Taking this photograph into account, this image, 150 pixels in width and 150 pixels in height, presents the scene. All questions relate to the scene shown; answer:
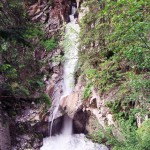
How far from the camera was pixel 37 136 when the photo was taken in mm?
5340

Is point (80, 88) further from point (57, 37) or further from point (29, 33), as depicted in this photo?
point (29, 33)

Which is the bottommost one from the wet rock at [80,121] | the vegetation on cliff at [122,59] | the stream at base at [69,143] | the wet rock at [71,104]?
the stream at base at [69,143]

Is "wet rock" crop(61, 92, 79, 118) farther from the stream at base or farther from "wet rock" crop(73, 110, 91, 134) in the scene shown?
the stream at base

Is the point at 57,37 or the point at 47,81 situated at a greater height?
the point at 57,37

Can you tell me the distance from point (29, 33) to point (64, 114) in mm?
8749

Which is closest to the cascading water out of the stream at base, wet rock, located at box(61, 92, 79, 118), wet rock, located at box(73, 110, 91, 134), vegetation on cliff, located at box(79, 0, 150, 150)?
the stream at base

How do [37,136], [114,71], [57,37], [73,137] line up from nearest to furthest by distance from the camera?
[37,136] → [114,71] → [73,137] → [57,37]

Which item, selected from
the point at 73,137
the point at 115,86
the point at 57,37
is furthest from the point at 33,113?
the point at 57,37

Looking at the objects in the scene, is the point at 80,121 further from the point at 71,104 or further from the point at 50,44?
the point at 50,44

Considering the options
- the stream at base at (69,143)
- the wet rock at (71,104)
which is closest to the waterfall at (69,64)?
the wet rock at (71,104)

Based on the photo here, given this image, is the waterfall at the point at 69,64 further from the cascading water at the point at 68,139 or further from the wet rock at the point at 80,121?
the wet rock at the point at 80,121

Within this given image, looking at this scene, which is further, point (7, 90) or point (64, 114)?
point (64, 114)

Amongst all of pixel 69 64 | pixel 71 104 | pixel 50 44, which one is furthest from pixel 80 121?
pixel 50 44

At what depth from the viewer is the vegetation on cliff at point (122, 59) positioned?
530 cm
